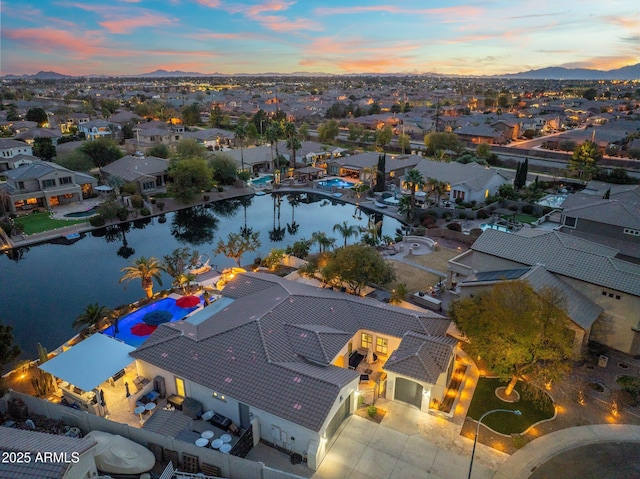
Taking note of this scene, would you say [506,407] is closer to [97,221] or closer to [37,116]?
[97,221]

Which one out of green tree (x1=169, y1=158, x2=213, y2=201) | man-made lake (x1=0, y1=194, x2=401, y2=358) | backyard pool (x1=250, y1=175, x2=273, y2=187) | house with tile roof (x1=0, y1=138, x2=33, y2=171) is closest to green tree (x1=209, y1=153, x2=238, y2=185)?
backyard pool (x1=250, y1=175, x2=273, y2=187)

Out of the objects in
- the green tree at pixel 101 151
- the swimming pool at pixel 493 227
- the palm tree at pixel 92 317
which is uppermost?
the green tree at pixel 101 151

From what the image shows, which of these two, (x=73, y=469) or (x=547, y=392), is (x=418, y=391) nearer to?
(x=547, y=392)

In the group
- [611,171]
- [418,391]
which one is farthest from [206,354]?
[611,171]

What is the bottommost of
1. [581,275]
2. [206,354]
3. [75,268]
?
[75,268]

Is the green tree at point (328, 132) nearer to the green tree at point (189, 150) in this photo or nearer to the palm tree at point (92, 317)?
the green tree at point (189, 150)

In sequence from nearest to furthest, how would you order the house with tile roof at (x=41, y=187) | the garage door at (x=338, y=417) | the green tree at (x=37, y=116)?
1. the garage door at (x=338, y=417)
2. the house with tile roof at (x=41, y=187)
3. the green tree at (x=37, y=116)

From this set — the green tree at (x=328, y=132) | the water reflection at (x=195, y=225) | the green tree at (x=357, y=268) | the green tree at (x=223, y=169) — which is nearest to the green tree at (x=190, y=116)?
the green tree at (x=328, y=132)
